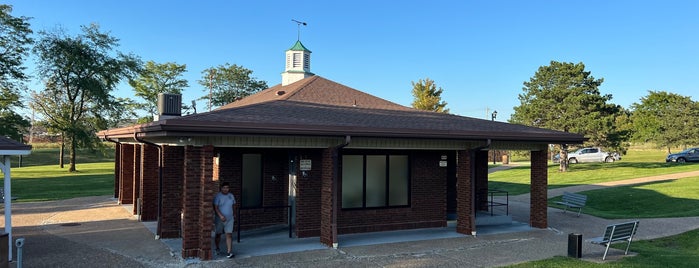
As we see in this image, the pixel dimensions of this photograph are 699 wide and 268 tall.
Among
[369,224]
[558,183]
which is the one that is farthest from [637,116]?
[369,224]

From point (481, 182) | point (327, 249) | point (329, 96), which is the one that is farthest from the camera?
point (329, 96)

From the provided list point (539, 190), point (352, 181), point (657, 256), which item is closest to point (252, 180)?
point (352, 181)

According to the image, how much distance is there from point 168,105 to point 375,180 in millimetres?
5588

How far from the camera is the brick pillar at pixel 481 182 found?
1471 centimetres

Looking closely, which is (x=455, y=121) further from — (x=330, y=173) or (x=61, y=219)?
(x=61, y=219)

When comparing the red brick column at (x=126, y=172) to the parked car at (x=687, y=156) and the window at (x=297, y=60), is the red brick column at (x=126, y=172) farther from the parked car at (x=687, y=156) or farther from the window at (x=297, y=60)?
the parked car at (x=687, y=156)

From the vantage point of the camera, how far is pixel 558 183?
26.7 metres

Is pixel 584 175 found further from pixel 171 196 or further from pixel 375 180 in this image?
pixel 171 196

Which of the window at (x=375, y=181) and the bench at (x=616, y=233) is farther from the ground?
the window at (x=375, y=181)

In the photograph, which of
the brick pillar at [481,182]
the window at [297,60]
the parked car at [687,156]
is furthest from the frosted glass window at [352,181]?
the parked car at [687,156]

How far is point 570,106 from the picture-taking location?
1183 inches

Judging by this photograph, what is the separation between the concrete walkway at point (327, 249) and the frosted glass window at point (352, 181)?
93 centimetres

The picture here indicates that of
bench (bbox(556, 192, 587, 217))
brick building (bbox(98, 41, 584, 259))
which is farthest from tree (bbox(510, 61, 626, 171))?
brick building (bbox(98, 41, 584, 259))

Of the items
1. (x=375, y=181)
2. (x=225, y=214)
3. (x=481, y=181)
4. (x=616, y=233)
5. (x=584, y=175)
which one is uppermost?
(x=375, y=181)
